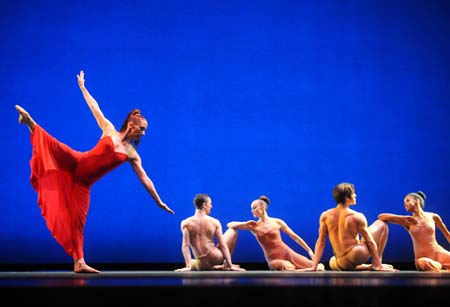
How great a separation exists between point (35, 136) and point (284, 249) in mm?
3456

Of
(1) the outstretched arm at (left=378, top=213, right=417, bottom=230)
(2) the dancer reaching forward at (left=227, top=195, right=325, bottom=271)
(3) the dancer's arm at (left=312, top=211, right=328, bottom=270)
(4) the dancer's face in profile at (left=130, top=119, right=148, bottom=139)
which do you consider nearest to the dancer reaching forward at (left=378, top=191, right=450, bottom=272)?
(1) the outstretched arm at (left=378, top=213, right=417, bottom=230)

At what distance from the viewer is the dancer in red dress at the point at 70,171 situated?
5.31m

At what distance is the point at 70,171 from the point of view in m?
5.45

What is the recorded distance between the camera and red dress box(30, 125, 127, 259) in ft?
17.4

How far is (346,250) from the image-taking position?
6.39m

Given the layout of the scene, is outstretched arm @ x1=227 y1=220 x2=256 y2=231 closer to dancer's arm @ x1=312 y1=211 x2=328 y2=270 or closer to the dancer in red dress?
dancer's arm @ x1=312 y1=211 x2=328 y2=270
